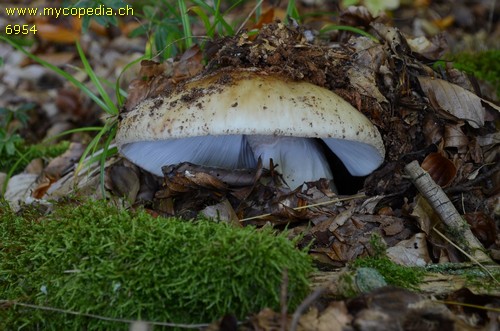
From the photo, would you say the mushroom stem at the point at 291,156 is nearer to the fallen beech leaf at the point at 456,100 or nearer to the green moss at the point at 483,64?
the fallen beech leaf at the point at 456,100

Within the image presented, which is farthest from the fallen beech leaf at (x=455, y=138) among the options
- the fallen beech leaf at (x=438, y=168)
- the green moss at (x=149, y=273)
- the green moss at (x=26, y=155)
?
the green moss at (x=26, y=155)

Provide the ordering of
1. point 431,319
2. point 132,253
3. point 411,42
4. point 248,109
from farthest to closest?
1. point 411,42
2. point 248,109
3. point 132,253
4. point 431,319

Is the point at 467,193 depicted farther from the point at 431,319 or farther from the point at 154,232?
the point at 154,232

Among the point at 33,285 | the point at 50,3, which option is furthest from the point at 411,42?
the point at 50,3

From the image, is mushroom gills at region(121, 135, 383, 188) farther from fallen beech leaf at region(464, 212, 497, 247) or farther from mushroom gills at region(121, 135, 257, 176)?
fallen beech leaf at region(464, 212, 497, 247)

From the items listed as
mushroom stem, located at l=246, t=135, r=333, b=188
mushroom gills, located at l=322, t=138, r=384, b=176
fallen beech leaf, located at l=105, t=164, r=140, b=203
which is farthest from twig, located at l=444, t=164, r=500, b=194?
fallen beech leaf, located at l=105, t=164, r=140, b=203

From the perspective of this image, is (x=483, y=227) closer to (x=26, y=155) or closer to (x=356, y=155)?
(x=356, y=155)

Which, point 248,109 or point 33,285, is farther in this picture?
point 248,109
